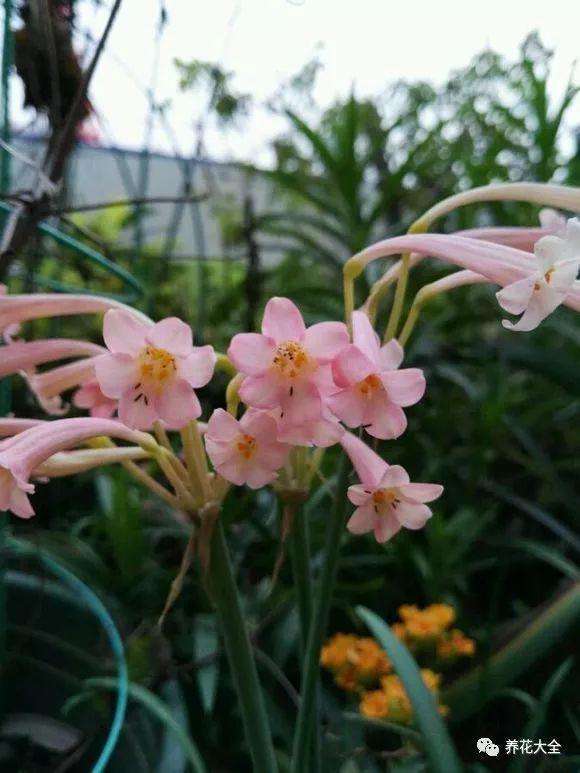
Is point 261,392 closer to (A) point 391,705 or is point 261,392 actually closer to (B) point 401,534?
(A) point 391,705

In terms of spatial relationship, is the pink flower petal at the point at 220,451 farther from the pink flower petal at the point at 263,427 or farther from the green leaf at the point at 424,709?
the green leaf at the point at 424,709

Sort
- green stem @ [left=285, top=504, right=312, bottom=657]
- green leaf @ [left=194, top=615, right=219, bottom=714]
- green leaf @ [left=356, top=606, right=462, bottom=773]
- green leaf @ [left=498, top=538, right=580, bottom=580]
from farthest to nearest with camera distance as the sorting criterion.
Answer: green leaf @ [left=498, top=538, right=580, bottom=580] < green leaf @ [left=194, top=615, right=219, bottom=714] < green leaf @ [left=356, top=606, right=462, bottom=773] < green stem @ [left=285, top=504, right=312, bottom=657]

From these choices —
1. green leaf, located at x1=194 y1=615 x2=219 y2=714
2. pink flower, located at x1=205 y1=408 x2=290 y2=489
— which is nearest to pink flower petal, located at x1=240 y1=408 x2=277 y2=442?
pink flower, located at x1=205 y1=408 x2=290 y2=489

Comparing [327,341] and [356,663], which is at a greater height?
[356,663]

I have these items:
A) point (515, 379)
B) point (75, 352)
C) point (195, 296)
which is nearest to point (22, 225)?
point (75, 352)

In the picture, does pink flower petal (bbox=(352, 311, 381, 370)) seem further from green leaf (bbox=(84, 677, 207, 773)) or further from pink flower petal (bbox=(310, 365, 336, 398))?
green leaf (bbox=(84, 677, 207, 773))

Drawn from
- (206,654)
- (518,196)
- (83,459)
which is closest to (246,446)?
(83,459)
